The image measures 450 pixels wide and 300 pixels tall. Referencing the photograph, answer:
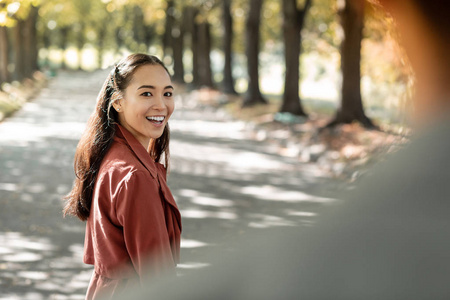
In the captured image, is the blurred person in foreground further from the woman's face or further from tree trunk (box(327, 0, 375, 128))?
tree trunk (box(327, 0, 375, 128))

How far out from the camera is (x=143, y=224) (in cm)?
227

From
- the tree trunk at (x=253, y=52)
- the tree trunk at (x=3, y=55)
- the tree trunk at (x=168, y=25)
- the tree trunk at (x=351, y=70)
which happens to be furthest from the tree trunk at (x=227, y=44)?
the tree trunk at (x=351, y=70)

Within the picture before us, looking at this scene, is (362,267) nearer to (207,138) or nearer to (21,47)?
(207,138)

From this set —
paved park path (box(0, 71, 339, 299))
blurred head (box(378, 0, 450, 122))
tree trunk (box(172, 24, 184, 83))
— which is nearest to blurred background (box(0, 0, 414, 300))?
paved park path (box(0, 71, 339, 299))

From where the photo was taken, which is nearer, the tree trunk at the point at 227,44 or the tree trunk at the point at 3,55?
the tree trunk at the point at 3,55

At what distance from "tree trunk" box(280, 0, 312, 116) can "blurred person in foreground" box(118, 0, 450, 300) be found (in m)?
21.5

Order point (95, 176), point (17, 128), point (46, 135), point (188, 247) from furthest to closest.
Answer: point (17, 128) < point (46, 135) < point (188, 247) < point (95, 176)

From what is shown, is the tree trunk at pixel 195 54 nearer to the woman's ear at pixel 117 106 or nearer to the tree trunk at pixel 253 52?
the tree trunk at pixel 253 52

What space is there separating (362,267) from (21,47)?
40.0m

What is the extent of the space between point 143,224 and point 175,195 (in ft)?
30.3

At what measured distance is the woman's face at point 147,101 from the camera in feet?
8.57

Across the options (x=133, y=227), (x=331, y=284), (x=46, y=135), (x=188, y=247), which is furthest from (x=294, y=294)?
(x=46, y=135)

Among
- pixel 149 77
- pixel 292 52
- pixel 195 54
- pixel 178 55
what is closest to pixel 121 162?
pixel 149 77

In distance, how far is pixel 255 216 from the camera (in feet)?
32.3
